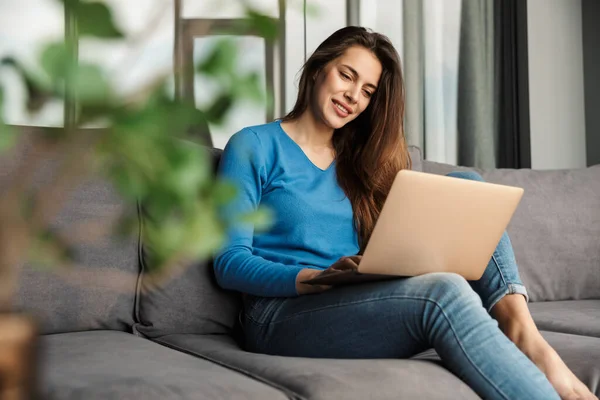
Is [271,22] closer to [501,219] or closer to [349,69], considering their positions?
[501,219]

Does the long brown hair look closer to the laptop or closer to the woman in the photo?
the woman

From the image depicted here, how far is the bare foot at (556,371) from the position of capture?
4.62 feet

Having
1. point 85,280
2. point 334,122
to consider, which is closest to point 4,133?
point 85,280

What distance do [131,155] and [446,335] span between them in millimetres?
1133

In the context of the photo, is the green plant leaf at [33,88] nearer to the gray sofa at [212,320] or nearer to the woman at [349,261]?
the gray sofa at [212,320]

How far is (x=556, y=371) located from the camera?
1.44 m

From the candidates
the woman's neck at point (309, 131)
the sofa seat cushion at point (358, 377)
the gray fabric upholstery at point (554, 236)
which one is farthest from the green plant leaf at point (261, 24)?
the gray fabric upholstery at point (554, 236)

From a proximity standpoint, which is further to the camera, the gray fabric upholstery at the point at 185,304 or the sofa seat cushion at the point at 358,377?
the gray fabric upholstery at the point at 185,304

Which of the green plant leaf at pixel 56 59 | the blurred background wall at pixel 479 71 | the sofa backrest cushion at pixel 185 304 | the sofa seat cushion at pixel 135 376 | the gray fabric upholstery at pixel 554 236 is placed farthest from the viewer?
the blurred background wall at pixel 479 71

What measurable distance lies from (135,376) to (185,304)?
56cm

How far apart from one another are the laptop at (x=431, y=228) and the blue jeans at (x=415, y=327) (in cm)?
5

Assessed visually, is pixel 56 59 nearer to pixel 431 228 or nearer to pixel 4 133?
pixel 4 133

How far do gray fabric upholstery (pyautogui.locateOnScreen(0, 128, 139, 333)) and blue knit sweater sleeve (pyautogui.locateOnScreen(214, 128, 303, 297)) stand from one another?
21 cm

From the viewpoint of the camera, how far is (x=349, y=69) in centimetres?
200
